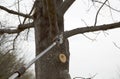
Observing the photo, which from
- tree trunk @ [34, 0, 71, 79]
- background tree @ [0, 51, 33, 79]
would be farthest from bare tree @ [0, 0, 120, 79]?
background tree @ [0, 51, 33, 79]

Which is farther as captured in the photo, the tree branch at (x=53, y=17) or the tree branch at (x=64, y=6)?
the tree branch at (x=64, y=6)

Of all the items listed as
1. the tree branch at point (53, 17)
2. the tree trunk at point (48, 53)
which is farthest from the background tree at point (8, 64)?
the tree branch at point (53, 17)

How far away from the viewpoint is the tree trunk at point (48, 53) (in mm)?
3119

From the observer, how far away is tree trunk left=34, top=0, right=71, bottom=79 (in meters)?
3.12

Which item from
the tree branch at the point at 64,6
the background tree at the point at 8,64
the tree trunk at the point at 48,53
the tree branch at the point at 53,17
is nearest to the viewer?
the tree branch at the point at 53,17

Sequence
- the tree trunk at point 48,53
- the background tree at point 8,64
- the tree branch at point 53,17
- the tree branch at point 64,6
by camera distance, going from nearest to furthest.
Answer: the tree branch at point 53,17 < the tree trunk at point 48,53 < the tree branch at point 64,6 < the background tree at point 8,64

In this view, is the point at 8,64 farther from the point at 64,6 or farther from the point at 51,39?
the point at 51,39

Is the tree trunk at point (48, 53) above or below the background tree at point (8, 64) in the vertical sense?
above

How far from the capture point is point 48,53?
3217 mm

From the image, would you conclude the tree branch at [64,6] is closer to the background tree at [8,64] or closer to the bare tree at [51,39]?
the bare tree at [51,39]

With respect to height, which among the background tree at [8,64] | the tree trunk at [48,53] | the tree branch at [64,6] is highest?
the tree branch at [64,6]

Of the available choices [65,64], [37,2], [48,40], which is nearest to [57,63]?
[65,64]

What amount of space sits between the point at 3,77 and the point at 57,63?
10.8 meters

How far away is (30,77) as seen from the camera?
60.1 ft
